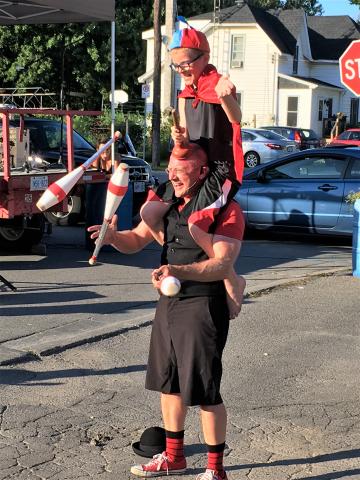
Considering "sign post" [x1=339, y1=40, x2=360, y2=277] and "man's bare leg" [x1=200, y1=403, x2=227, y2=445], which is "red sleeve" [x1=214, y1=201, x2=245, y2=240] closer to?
"man's bare leg" [x1=200, y1=403, x2=227, y2=445]

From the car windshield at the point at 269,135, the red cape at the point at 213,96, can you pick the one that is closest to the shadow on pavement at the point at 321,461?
the red cape at the point at 213,96

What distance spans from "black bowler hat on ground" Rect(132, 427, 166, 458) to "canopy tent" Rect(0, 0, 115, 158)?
Result: 16.5 feet

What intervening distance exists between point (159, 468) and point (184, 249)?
1152 mm

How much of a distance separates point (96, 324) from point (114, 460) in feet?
8.87

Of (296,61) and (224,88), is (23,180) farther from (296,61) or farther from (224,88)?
(296,61)

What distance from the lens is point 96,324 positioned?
269 inches

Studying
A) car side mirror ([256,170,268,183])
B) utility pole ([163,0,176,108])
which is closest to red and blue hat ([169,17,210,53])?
car side mirror ([256,170,268,183])

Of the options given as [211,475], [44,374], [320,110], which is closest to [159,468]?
[211,475]

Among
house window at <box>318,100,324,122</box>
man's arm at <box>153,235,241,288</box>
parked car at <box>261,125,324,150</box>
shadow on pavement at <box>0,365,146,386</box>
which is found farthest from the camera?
house window at <box>318,100,324,122</box>

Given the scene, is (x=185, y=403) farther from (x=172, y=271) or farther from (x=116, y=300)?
(x=116, y=300)

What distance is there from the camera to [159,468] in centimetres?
396

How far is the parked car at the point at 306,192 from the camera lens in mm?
11401

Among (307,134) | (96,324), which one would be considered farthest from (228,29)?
(96,324)

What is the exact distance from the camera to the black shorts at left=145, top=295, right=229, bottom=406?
3639 millimetres
